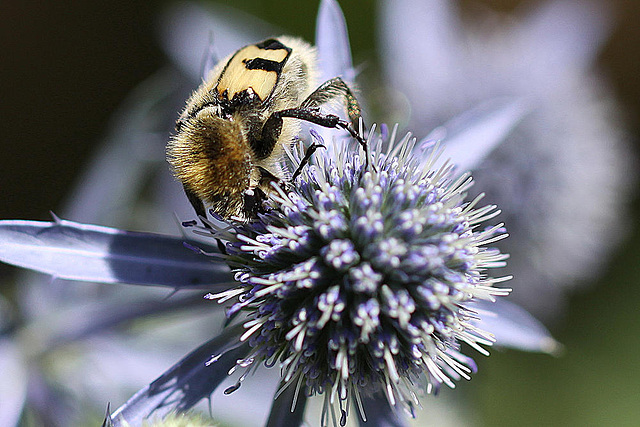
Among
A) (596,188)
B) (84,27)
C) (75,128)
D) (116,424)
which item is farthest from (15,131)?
(596,188)

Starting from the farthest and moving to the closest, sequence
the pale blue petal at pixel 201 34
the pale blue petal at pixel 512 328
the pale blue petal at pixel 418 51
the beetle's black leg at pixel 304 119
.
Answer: the pale blue petal at pixel 418 51 → the pale blue petal at pixel 201 34 → the pale blue petal at pixel 512 328 → the beetle's black leg at pixel 304 119

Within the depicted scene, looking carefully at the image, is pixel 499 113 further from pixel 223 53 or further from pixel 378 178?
pixel 223 53

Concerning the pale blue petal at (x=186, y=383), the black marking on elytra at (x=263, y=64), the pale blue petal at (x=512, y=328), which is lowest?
the pale blue petal at (x=186, y=383)

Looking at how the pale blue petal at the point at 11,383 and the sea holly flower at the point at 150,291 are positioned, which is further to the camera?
the pale blue petal at the point at 11,383

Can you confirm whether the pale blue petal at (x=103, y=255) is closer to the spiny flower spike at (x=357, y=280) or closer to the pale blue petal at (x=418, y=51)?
the spiny flower spike at (x=357, y=280)

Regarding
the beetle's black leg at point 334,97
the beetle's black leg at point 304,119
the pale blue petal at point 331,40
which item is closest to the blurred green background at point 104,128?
the pale blue petal at point 331,40

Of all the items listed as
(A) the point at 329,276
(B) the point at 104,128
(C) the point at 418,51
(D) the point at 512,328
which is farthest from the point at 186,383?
(B) the point at 104,128
